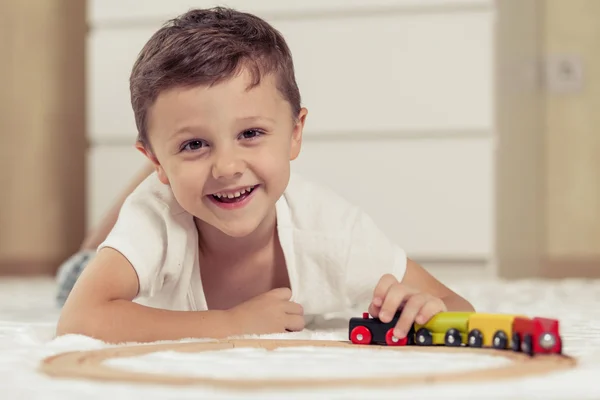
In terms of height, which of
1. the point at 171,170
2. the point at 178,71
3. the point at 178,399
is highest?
the point at 178,71

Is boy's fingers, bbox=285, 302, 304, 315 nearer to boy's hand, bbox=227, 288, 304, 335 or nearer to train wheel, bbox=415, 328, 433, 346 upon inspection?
boy's hand, bbox=227, 288, 304, 335

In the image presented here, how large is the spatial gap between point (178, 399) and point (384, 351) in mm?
299

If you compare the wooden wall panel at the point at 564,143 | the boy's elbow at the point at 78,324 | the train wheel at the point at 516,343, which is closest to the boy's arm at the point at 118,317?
the boy's elbow at the point at 78,324

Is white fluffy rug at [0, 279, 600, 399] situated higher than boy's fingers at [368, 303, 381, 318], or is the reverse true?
boy's fingers at [368, 303, 381, 318]

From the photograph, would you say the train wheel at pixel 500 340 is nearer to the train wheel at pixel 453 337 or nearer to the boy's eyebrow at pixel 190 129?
the train wheel at pixel 453 337

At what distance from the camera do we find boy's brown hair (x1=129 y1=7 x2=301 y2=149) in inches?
36.8

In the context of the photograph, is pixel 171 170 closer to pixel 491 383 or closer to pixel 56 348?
pixel 56 348

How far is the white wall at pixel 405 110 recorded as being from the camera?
7.13 feet

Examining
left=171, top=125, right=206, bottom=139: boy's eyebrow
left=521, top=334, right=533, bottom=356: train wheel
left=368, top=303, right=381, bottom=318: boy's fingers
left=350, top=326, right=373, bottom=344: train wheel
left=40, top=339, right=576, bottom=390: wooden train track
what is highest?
left=171, top=125, right=206, bottom=139: boy's eyebrow

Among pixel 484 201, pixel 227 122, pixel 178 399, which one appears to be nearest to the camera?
pixel 178 399

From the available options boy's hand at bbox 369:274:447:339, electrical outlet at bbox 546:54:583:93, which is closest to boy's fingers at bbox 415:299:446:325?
boy's hand at bbox 369:274:447:339

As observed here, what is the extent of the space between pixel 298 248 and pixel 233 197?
158mm

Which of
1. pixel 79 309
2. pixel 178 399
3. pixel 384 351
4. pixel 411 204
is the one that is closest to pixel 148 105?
pixel 79 309

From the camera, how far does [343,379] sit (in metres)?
0.60
